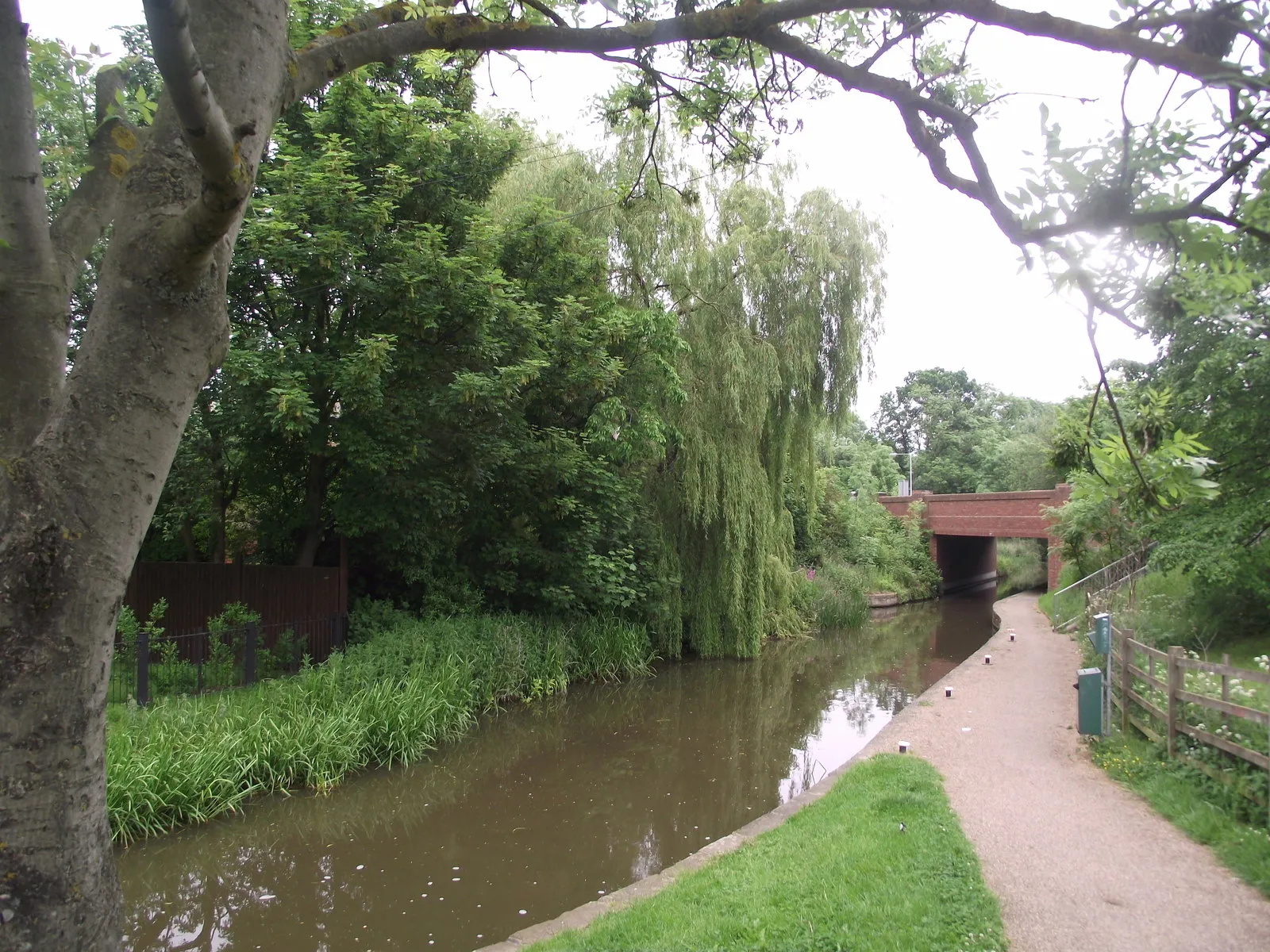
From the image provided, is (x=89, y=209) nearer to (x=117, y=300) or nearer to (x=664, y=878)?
(x=117, y=300)

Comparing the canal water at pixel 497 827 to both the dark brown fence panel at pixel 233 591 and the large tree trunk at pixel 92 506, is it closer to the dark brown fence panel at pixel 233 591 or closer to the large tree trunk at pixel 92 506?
the dark brown fence panel at pixel 233 591

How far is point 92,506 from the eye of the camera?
75.8 inches

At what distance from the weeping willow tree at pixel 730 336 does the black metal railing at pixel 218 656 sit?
6260 millimetres

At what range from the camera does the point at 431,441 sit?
36.4 ft

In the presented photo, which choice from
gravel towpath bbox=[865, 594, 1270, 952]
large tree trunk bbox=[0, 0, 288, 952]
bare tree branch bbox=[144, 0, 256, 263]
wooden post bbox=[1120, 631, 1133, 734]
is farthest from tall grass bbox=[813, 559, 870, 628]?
bare tree branch bbox=[144, 0, 256, 263]

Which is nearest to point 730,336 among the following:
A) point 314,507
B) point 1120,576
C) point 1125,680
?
point 314,507

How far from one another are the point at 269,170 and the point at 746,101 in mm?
6869

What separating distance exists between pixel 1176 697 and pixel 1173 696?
0.12 feet

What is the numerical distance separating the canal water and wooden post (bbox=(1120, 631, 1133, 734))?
3084 millimetres

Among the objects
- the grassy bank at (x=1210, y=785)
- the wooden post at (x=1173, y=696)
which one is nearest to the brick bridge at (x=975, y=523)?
the grassy bank at (x=1210, y=785)

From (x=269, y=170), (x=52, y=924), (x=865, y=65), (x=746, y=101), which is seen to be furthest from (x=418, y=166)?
(x=52, y=924)

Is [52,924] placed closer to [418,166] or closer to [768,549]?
[418,166]

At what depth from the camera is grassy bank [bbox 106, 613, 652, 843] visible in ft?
24.0

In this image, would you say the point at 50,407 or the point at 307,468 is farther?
the point at 307,468
